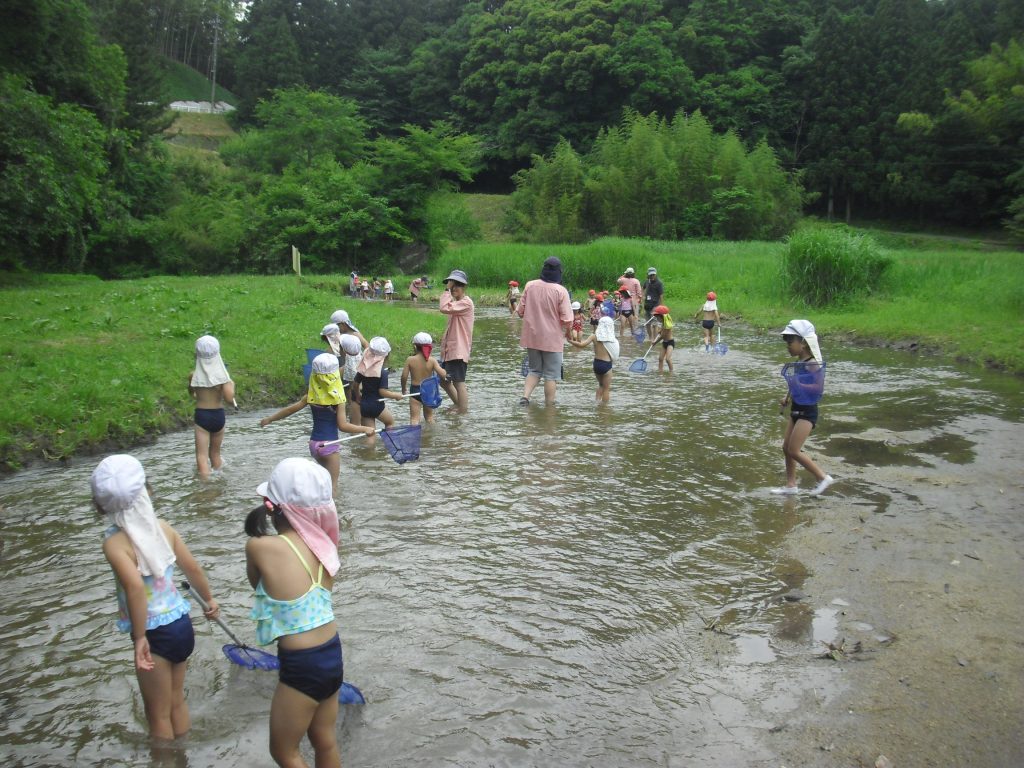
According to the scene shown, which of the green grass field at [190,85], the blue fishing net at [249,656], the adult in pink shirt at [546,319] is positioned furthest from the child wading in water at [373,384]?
the green grass field at [190,85]

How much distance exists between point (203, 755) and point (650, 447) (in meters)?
6.77

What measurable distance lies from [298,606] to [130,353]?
1030 centimetres

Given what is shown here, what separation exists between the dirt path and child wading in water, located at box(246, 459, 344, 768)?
7.34 ft

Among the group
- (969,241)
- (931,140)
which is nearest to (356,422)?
(969,241)

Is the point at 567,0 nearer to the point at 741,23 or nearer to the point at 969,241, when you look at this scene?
the point at 741,23

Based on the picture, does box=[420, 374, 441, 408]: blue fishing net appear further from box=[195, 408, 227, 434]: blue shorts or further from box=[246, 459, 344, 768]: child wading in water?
box=[246, 459, 344, 768]: child wading in water

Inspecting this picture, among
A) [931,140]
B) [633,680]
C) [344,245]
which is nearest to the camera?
[633,680]

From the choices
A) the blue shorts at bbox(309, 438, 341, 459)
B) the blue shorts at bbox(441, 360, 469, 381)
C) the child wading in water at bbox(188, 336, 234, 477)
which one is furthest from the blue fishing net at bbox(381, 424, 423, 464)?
the blue shorts at bbox(441, 360, 469, 381)

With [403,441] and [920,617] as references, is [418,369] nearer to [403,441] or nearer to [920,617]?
[403,441]

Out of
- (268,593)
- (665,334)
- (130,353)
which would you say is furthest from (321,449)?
(665,334)

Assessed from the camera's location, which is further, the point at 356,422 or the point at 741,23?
the point at 741,23

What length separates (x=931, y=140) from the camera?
1884 inches

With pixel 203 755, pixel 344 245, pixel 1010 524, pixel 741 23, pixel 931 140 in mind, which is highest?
pixel 741 23

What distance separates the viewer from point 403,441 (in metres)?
7.19
